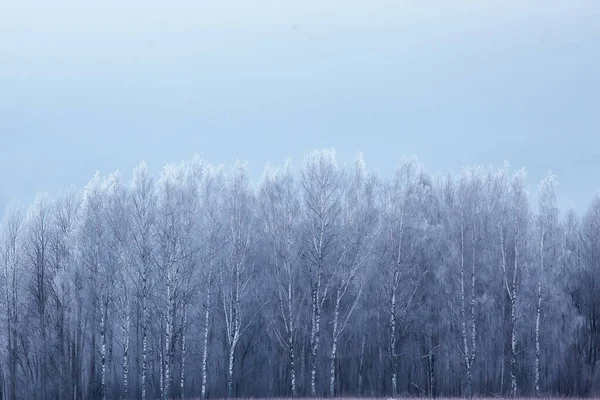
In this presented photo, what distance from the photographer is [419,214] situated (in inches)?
1806

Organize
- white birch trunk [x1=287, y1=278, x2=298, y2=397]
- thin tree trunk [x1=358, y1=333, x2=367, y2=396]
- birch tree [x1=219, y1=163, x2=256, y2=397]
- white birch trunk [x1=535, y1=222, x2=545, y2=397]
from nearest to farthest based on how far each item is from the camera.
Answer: white birch trunk [x1=287, y1=278, x2=298, y2=397] → white birch trunk [x1=535, y1=222, x2=545, y2=397] → birch tree [x1=219, y1=163, x2=256, y2=397] → thin tree trunk [x1=358, y1=333, x2=367, y2=396]

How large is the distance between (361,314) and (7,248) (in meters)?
22.4

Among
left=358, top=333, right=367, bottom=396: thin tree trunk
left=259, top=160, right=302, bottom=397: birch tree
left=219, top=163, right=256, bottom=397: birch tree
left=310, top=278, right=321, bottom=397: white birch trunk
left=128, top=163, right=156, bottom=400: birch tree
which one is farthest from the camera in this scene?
left=259, top=160, right=302, bottom=397: birch tree

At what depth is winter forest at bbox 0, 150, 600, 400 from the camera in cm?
4138

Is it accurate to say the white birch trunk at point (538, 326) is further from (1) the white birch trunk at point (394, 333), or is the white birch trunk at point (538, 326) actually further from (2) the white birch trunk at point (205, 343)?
(2) the white birch trunk at point (205, 343)

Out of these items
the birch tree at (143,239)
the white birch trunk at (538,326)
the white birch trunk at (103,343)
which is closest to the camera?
the white birch trunk at (103,343)

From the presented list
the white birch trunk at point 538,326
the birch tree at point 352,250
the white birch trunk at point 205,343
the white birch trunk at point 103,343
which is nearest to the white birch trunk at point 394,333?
the birch tree at point 352,250

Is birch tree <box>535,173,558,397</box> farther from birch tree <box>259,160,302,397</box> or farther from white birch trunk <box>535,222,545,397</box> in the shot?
birch tree <box>259,160,302,397</box>

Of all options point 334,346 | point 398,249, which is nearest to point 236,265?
point 334,346

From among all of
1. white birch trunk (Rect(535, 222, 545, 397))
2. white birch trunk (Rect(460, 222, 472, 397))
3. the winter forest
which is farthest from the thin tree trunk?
white birch trunk (Rect(535, 222, 545, 397))

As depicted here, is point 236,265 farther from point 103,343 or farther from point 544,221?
point 544,221

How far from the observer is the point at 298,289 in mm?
44469

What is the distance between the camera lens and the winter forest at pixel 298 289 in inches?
1629

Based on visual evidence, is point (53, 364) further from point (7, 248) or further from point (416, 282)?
point (416, 282)
